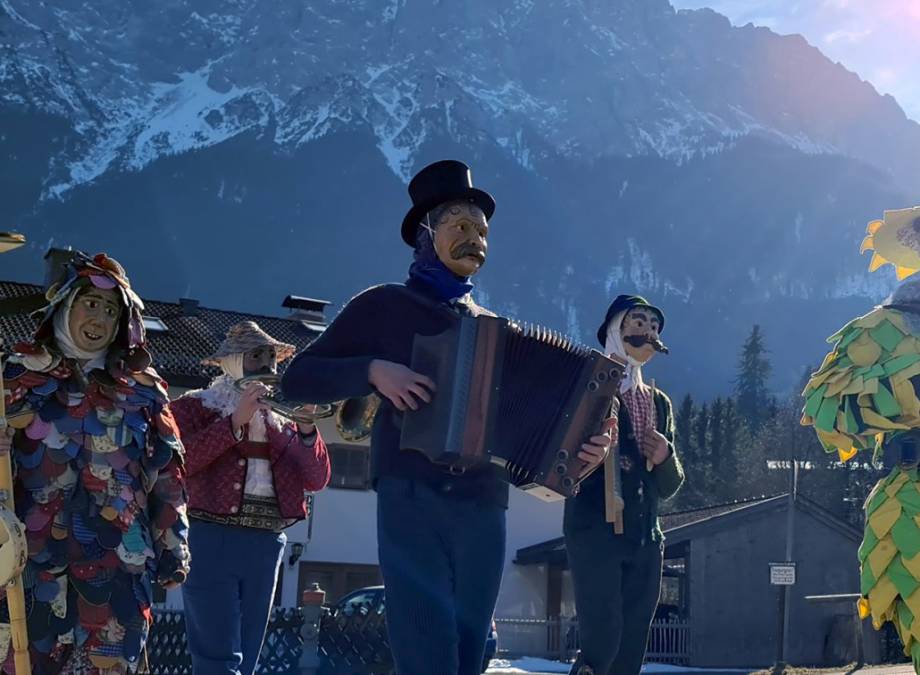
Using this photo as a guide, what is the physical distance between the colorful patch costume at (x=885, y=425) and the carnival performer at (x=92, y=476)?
2.64 m

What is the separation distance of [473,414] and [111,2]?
197546 millimetres

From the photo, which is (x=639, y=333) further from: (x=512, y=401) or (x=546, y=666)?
(x=546, y=666)

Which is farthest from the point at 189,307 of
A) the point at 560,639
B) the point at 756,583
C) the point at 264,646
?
the point at 264,646

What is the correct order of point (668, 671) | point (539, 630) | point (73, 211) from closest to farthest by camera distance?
point (668, 671) → point (539, 630) → point (73, 211)

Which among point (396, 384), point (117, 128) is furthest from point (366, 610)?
point (117, 128)

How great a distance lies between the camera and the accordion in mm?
3357

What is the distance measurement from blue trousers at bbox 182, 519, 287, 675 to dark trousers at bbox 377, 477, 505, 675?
1856 millimetres

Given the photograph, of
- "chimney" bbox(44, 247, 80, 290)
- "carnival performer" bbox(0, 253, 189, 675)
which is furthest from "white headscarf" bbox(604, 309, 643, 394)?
"chimney" bbox(44, 247, 80, 290)

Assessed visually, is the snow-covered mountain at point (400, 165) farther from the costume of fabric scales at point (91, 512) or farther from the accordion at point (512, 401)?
the accordion at point (512, 401)

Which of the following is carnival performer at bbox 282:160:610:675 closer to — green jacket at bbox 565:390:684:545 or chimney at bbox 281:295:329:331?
green jacket at bbox 565:390:684:545

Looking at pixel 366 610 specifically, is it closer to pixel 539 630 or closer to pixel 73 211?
pixel 539 630

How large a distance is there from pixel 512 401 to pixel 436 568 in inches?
22.5

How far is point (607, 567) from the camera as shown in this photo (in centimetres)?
491

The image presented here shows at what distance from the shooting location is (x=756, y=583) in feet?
80.5
